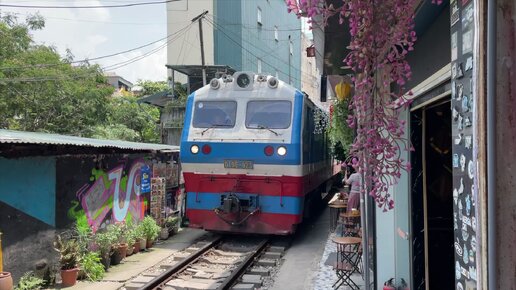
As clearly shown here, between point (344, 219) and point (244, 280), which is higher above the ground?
point (344, 219)

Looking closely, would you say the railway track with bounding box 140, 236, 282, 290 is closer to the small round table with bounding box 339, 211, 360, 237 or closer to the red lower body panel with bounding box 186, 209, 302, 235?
the red lower body panel with bounding box 186, 209, 302, 235

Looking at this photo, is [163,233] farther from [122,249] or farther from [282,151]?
[282,151]

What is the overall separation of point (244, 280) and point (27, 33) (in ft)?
47.0

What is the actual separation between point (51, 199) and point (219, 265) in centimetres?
310

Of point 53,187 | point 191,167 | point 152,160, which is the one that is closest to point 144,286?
point 53,187

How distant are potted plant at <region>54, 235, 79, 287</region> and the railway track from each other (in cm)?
117

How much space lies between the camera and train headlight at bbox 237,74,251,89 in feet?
32.2

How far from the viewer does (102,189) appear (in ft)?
30.0

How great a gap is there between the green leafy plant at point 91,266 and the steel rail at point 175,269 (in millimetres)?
1032

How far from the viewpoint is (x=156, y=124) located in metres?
23.2

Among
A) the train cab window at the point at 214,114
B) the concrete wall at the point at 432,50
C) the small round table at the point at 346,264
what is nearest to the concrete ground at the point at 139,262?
the train cab window at the point at 214,114

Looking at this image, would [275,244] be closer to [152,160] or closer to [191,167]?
[191,167]

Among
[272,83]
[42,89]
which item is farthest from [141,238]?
[42,89]

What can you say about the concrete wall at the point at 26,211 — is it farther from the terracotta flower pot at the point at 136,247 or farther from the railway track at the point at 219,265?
the terracotta flower pot at the point at 136,247
